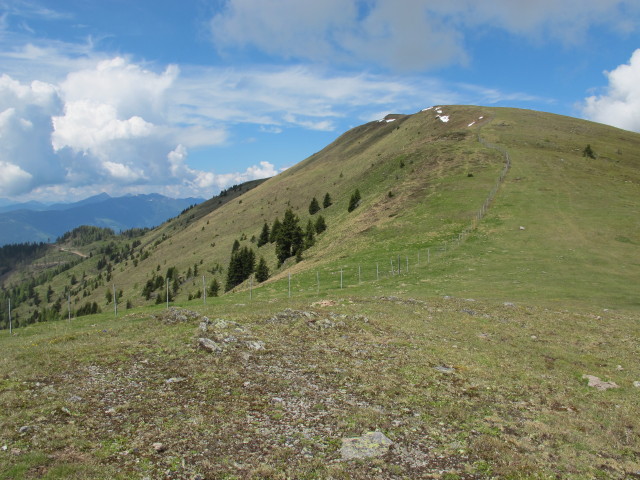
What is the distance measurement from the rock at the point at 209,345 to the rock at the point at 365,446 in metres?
6.69

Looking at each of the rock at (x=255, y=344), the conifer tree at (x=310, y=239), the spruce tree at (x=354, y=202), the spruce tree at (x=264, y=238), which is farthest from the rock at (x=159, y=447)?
the spruce tree at (x=264, y=238)

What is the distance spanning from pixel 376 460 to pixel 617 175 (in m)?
78.4

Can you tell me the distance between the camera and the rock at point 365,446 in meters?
8.32

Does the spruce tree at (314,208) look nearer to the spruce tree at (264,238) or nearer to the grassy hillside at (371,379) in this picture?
the spruce tree at (264,238)

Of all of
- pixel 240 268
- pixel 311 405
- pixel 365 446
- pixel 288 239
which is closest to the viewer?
pixel 365 446

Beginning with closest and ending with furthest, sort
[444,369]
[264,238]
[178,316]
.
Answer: [444,369] < [178,316] < [264,238]

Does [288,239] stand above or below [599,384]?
above

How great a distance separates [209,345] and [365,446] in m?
7.53

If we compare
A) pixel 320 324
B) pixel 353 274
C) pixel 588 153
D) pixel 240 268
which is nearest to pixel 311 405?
pixel 320 324

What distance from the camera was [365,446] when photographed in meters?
8.66

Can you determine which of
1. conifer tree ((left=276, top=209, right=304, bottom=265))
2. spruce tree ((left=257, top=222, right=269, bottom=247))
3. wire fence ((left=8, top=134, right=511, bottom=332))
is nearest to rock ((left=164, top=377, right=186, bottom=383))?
wire fence ((left=8, top=134, right=511, bottom=332))

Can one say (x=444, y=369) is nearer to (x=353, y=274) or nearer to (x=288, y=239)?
(x=353, y=274)

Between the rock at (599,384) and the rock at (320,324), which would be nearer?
the rock at (599,384)

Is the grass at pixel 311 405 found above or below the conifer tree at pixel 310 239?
below
